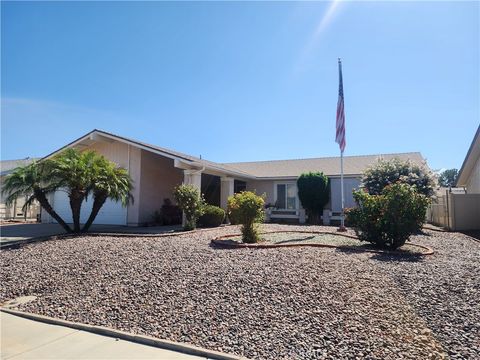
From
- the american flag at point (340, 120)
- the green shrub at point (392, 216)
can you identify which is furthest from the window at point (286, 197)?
the green shrub at point (392, 216)

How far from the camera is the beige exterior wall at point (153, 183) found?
17.0 metres

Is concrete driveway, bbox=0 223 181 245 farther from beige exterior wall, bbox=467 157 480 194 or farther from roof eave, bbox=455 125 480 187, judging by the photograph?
beige exterior wall, bbox=467 157 480 194

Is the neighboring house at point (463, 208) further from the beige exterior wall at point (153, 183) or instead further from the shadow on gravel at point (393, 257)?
the beige exterior wall at point (153, 183)

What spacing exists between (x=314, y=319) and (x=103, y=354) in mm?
2642

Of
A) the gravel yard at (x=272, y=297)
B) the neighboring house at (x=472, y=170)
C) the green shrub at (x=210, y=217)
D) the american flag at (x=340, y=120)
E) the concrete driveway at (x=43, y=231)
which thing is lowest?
the gravel yard at (x=272, y=297)

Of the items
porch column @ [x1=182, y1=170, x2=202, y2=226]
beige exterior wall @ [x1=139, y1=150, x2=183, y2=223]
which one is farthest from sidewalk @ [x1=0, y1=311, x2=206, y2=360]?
beige exterior wall @ [x1=139, y1=150, x2=183, y2=223]

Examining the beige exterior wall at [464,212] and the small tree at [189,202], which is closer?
the small tree at [189,202]

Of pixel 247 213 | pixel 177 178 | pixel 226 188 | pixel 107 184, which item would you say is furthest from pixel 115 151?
pixel 247 213

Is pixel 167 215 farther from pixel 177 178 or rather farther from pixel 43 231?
pixel 43 231

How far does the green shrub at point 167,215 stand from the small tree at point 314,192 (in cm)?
755

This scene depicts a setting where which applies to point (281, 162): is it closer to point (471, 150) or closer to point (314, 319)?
point (471, 150)

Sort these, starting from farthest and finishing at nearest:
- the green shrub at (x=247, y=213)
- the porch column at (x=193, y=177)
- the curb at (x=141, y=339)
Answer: the porch column at (x=193, y=177) → the green shrub at (x=247, y=213) → the curb at (x=141, y=339)

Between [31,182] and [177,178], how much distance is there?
877 centimetres

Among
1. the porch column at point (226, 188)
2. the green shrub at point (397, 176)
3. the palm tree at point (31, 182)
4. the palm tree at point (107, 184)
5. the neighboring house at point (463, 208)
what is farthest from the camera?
the porch column at point (226, 188)
